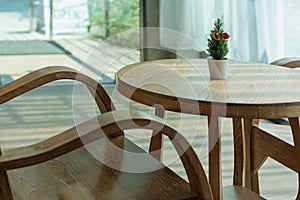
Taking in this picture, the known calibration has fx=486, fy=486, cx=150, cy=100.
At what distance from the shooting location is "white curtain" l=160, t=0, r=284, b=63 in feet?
11.5

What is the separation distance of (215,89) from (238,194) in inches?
19.1

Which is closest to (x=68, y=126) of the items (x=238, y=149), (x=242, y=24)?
(x=242, y=24)

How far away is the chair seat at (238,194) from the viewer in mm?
1919

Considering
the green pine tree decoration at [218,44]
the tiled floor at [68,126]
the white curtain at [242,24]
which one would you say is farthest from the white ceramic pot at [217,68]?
the white curtain at [242,24]

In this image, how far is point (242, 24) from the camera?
3.78 metres

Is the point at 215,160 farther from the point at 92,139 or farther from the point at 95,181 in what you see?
the point at 92,139

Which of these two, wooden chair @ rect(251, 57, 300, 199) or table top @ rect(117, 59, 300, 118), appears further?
wooden chair @ rect(251, 57, 300, 199)

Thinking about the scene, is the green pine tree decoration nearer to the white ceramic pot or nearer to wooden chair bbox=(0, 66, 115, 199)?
the white ceramic pot

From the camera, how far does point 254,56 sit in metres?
3.73

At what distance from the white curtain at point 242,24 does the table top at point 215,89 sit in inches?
54.0

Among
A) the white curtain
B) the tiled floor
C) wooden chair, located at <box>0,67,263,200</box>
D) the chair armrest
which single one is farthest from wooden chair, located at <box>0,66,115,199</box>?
the white curtain

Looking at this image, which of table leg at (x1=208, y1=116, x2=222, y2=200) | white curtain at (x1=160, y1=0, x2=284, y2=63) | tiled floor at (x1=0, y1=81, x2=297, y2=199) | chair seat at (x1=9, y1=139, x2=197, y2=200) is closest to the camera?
chair seat at (x1=9, y1=139, x2=197, y2=200)

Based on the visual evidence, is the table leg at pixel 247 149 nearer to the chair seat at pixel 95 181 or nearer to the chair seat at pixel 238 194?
the chair seat at pixel 238 194

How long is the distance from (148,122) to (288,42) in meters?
2.43
